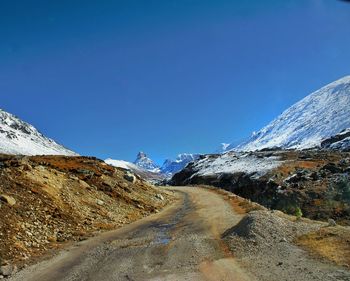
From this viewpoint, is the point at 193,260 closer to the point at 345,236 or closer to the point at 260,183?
the point at 345,236

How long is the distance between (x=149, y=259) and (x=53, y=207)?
15144 mm

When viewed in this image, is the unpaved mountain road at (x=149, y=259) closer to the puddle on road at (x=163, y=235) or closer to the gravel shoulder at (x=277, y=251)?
the puddle on road at (x=163, y=235)

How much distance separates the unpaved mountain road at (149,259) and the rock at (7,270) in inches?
16.9

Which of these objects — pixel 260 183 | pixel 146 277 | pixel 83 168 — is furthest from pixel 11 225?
pixel 260 183

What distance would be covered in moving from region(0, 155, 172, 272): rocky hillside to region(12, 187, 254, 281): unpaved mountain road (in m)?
2.34

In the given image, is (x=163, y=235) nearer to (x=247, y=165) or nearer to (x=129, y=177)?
(x=129, y=177)

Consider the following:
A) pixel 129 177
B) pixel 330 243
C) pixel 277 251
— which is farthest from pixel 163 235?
pixel 129 177

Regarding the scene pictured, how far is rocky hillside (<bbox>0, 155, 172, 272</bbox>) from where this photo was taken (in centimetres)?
2641

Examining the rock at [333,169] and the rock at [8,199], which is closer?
the rock at [8,199]

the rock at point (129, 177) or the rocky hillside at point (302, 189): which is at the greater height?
the rock at point (129, 177)

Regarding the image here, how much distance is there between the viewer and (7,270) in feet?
68.0

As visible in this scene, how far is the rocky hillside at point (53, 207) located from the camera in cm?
2641

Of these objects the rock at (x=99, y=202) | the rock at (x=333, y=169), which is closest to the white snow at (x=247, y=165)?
the rock at (x=333, y=169)

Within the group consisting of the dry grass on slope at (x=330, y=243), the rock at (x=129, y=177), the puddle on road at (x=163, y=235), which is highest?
the rock at (x=129, y=177)
